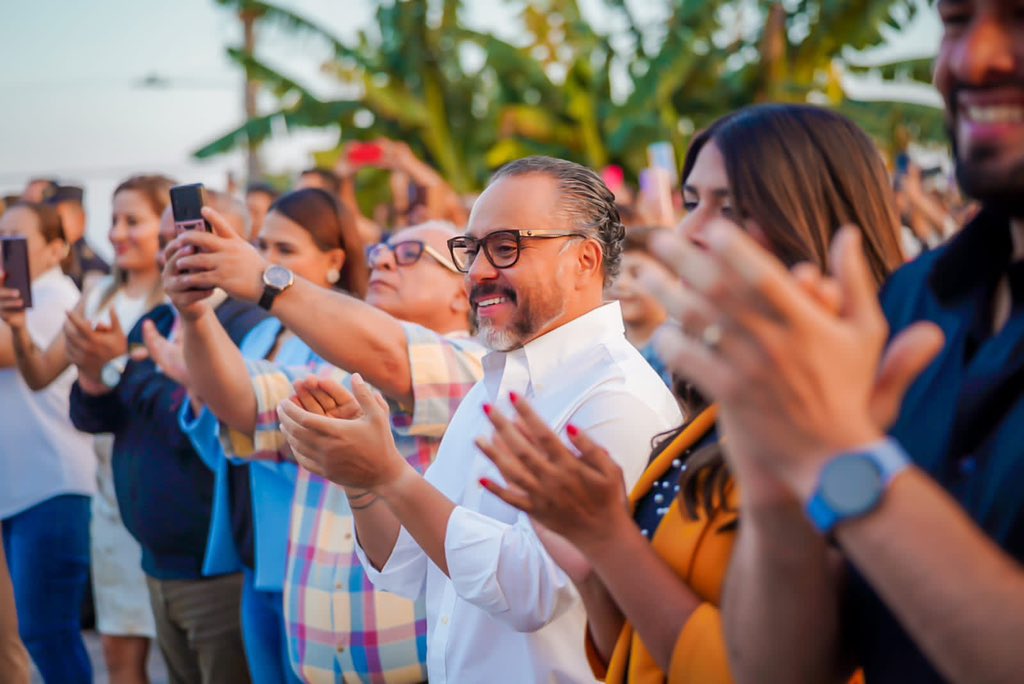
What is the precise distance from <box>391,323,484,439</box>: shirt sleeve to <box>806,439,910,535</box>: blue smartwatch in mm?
2088

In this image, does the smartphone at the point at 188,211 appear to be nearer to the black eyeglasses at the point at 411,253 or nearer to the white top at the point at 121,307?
the black eyeglasses at the point at 411,253

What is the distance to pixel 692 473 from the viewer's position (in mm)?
1595

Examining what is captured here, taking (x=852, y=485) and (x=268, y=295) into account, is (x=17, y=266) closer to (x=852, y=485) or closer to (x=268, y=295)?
(x=268, y=295)

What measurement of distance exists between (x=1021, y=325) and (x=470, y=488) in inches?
58.7

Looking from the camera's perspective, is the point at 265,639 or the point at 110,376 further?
the point at 110,376

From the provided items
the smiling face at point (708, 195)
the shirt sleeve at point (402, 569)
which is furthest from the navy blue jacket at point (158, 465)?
the smiling face at point (708, 195)

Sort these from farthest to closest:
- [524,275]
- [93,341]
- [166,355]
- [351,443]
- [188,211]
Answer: [93,341], [166,355], [188,211], [524,275], [351,443]

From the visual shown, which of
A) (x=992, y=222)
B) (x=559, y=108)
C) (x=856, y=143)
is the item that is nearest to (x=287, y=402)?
(x=856, y=143)

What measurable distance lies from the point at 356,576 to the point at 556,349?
3.44 feet

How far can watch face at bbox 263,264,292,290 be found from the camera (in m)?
2.74

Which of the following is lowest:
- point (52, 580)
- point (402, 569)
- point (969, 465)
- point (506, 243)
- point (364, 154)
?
point (52, 580)

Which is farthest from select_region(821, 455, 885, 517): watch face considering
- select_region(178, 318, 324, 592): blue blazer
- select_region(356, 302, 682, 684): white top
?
select_region(178, 318, 324, 592): blue blazer

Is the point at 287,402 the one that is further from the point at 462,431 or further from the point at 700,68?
the point at 700,68

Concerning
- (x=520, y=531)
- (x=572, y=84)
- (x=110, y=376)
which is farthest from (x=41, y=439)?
(x=572, y=84)
